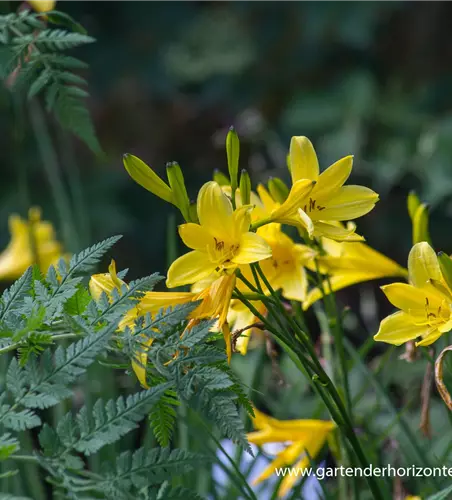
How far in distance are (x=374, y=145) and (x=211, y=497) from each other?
163cm

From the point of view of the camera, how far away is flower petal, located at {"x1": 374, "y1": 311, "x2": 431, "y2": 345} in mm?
502

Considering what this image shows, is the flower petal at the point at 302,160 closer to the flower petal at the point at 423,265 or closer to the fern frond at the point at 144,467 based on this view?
the flower petal at the point at 423,265

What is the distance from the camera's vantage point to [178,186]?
1.65 ft

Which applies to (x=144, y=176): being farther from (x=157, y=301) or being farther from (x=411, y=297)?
(x=411, y=297)

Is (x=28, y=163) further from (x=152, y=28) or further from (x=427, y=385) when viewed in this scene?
(x=427, y=385)

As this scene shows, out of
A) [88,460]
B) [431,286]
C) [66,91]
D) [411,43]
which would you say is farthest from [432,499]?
[411,43]

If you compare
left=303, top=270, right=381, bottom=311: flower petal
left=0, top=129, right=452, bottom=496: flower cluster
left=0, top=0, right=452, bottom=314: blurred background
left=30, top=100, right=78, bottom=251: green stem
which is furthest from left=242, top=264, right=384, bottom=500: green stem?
left=0, top=0, right=452, bottom=314: blurred background

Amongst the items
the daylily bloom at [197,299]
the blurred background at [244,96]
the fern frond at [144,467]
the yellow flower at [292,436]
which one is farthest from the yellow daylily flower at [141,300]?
the blurred background at [244,96]

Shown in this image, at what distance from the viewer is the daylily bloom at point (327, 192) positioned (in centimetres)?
52

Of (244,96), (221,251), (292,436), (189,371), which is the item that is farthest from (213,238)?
(244,96)

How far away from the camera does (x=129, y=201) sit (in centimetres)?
255

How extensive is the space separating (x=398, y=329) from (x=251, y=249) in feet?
0.36

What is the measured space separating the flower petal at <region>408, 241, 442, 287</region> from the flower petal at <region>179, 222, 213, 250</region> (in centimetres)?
12

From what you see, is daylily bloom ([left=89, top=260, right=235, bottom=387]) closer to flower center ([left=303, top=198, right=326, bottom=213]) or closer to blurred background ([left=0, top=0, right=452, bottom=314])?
flower center ([left=303, top=198, right=326, bottom=213])
